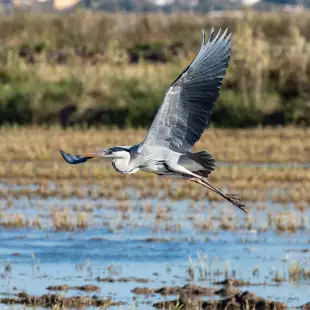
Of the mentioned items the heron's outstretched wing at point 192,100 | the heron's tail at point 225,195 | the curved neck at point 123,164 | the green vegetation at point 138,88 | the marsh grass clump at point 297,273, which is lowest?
the marsh grass clump at point 297,273

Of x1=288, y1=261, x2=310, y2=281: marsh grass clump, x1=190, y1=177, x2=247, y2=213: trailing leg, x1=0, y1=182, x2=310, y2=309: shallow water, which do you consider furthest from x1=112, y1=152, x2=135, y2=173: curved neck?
x1=288, y1=261, x2=310, y2=281: marsh grass clump

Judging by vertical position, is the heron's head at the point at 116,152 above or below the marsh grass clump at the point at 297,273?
A: above

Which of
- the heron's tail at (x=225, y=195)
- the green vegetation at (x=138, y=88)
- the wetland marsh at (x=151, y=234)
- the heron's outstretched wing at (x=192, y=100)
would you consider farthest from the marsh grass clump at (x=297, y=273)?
the green vegetation at (x=138, y=88)

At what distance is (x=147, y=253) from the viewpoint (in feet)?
35.8

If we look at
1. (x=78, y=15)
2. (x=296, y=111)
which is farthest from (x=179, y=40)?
(x=296, y=111)

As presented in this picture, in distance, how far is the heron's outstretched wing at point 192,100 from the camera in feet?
24.7

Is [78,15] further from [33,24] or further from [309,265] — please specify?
[309,265]

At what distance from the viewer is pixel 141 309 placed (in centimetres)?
838

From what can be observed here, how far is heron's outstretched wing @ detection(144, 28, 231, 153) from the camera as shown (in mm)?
7531

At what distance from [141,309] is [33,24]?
28.8 meters

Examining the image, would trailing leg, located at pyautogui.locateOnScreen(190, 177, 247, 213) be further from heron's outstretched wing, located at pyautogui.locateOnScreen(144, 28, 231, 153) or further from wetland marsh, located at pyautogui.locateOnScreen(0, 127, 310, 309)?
wetland marsh, located at pyautogui.locateOnScreen(0, 127, 310, 309)

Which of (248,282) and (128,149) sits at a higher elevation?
(128,149)

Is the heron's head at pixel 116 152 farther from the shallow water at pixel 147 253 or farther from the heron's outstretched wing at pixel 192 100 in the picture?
the shallow water at pixel 147 253

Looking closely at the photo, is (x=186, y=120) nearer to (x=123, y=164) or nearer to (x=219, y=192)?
(x=219, y=192)
